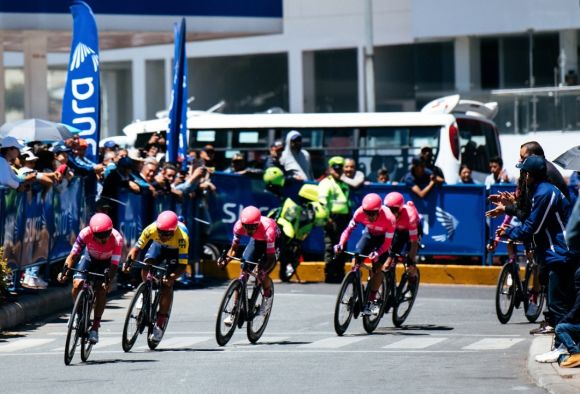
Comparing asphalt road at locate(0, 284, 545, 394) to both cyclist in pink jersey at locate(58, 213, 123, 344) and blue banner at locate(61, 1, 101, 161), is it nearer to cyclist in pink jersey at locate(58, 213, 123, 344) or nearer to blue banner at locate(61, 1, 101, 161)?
cyclist in pink jersey at locate(58, 213, 123, 344)

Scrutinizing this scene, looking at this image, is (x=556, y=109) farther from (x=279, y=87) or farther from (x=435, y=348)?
(x=435, y=348)

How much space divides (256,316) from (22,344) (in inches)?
95.8

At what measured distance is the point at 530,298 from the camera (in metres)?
18.1

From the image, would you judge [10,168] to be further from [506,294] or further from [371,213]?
[506,294]

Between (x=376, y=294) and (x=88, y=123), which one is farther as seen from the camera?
(x=88, y=123)

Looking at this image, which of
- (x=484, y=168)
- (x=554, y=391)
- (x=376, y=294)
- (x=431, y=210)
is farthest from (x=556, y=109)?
(x=554, y=391)

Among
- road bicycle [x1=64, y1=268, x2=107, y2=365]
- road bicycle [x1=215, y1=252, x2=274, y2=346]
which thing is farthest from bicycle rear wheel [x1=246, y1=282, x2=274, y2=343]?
road bicycle [x1=64, y1=268, x2=107, y2=365]

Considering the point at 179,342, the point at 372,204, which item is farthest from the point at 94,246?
the point at 372,204

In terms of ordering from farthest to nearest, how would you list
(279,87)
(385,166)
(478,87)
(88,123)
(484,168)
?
(279,87)
(478,87)
(484,168)
(385,166)
(88,123)

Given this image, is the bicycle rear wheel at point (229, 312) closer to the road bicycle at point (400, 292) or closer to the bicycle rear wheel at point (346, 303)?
the bicycle rear wheel at point (346, 303)

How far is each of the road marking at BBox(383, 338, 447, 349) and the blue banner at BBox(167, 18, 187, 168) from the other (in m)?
8.21

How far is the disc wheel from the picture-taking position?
17.7 metres

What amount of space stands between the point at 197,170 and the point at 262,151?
5.76m

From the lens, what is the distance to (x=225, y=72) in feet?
161
